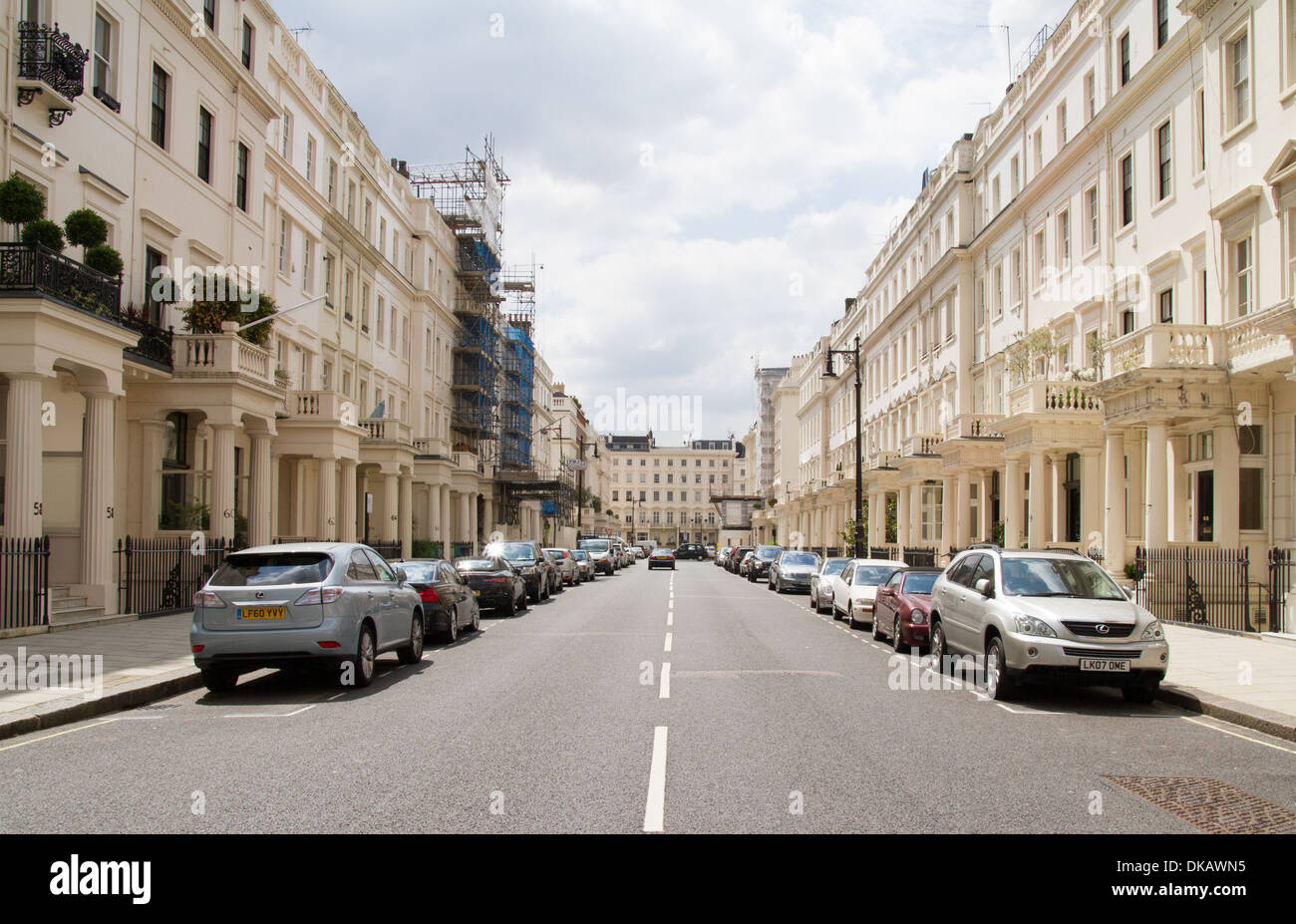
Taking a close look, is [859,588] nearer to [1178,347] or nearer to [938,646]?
[938,646]

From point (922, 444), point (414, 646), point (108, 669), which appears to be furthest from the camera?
point (922, 444)

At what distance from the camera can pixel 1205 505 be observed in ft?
69.4

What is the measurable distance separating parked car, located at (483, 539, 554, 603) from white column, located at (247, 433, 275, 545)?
6.22 metres

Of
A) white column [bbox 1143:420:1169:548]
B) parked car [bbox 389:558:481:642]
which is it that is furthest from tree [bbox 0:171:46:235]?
white column [bbox 1143:420:1169:548]

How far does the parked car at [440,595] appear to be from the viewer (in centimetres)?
1695

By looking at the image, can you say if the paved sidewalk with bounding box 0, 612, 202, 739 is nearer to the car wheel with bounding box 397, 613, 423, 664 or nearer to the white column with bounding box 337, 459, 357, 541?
the car wheel with bounding box 397, 613, 423, 664

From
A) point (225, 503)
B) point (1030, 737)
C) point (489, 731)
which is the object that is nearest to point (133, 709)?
point (489, 731)

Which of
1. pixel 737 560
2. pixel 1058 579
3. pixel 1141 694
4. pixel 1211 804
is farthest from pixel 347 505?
pixel 737 560

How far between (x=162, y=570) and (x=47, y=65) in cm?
942

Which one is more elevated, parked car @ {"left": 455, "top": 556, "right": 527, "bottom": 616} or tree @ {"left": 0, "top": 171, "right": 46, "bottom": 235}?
tree @ {"left": 0, "top": 171, "right": 46, "bottom": 235}

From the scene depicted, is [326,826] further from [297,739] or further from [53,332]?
[53,332]

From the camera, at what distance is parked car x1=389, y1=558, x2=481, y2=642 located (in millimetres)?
16953

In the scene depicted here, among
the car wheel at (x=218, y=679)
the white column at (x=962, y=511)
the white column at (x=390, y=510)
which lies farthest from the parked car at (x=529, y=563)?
the car wheel at (x=218, y=679)
